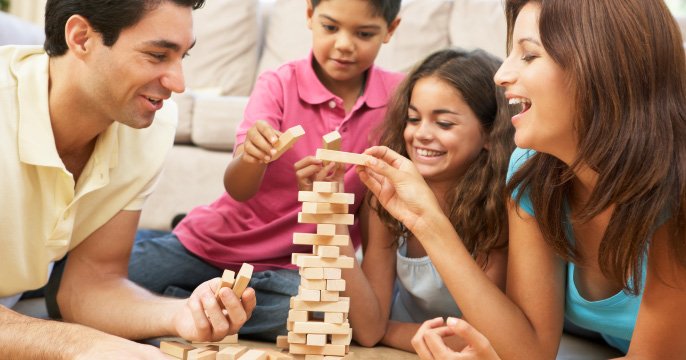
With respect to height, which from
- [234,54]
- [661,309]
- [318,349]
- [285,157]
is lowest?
[318,349]

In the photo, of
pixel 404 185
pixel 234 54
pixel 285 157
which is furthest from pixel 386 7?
pixel 234 54

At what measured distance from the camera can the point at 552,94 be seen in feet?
5.67

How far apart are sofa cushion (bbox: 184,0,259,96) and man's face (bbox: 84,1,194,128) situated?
2.78 m

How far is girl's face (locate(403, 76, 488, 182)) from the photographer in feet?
7.55

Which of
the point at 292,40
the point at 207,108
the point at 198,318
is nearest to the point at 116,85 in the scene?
the point at 198,318

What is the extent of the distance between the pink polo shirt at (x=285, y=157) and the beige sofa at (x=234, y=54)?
1.49 m

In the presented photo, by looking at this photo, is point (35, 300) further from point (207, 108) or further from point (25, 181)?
point (207, 108)

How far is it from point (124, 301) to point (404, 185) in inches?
31.9

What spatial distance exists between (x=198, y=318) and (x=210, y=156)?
2495mm

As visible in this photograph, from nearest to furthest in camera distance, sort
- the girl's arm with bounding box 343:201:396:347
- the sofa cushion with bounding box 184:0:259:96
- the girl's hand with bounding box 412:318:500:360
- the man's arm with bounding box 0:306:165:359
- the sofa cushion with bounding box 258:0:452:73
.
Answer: the girl's hand with bounding box 412:318:500:360 → the man's arm with bounding box 0:306:165:359 → the girl's arm with bounding box 343:201:396:347 → the sofa cushion with bounding box 258:0:452:73 → the sofa cushion with bounding box 184:0:259:96

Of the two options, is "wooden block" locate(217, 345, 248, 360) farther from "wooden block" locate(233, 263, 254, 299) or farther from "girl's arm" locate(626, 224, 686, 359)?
"girl's arm" locate(626, 224, 686, 359)

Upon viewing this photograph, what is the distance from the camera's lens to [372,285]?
2.32 m

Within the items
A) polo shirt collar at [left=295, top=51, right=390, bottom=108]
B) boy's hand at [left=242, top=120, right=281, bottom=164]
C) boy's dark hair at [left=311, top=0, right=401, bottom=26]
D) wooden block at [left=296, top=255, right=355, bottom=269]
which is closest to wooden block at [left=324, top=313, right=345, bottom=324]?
wooden block at [left=296, top=255, right=355, bottom=269]

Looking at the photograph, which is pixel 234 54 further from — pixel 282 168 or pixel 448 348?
pixel 448 348
